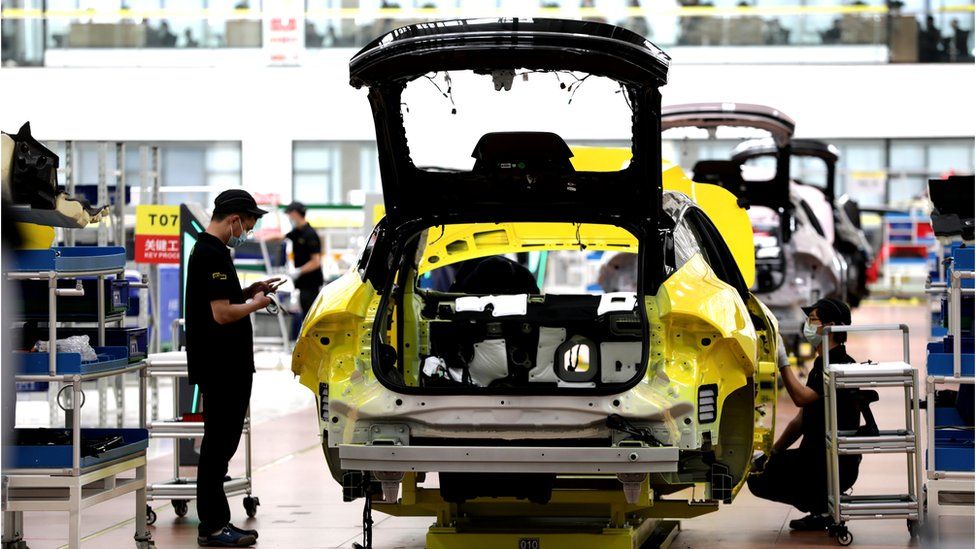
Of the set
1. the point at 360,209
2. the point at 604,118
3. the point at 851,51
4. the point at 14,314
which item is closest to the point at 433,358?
the point at 14,314

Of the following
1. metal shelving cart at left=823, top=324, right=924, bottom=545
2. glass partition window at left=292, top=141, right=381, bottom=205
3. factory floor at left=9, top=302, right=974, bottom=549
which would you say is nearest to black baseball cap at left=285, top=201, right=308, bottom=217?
factory floor at left=9, top=302, right=974, bottom=549

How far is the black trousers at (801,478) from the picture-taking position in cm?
719

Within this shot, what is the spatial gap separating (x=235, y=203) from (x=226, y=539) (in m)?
1.62

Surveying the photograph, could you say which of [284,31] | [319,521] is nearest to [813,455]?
[319,521]

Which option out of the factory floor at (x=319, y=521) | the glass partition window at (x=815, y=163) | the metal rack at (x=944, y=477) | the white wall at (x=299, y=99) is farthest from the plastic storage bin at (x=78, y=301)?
the glass partition window at (x=815, y=163)

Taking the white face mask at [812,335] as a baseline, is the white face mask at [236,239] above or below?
above

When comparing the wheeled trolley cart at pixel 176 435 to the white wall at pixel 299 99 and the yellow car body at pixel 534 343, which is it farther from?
the white wall at pixel 299 99

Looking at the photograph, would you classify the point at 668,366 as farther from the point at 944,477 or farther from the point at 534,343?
the point at 944,477

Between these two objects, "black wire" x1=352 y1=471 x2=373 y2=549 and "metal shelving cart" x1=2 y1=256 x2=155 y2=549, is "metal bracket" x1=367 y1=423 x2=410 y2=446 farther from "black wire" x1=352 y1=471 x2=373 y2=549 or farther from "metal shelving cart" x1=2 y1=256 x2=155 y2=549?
"metal shelving cart" x1=2 y1=256 x2=155 y2=549

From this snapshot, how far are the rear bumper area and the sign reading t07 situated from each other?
19.6 feet

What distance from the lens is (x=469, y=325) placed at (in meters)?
6.78

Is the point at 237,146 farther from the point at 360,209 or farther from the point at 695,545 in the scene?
the point at 695,545

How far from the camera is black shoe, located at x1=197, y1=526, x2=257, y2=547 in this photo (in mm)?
6957

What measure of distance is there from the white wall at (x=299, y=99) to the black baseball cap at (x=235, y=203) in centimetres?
2621
